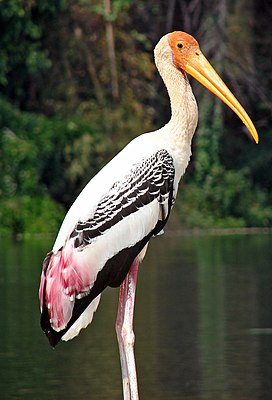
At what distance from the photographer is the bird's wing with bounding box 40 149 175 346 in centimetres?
663

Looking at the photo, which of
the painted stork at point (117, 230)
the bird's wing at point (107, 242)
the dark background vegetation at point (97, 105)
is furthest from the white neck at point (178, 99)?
the dark background vegetation at point (97, 105)

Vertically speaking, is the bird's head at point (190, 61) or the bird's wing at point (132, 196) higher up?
the bird's head at point (190, 61)

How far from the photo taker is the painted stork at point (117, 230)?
664 cm

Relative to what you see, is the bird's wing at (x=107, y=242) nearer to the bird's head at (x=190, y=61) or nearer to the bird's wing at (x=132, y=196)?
the bird's wing at (x=132, y=196)

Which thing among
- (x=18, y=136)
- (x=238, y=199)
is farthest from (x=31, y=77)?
(x=238, y=199)

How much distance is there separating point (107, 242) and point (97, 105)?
1563cm

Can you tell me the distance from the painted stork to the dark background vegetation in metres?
13.4

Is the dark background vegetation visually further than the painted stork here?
Yes

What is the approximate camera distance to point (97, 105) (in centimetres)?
2227

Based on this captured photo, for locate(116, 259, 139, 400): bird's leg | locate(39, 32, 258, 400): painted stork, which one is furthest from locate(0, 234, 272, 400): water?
locate(39, 32, 258, 400): painted stork

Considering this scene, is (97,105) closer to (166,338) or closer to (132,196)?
(166,338)

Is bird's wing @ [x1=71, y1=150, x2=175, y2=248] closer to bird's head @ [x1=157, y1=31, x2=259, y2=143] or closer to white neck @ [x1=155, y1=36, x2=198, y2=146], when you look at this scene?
white neck @ [x1=155, y1=36, x2=198, y2=146]

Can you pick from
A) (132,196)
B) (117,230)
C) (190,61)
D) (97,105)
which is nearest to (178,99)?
(190,61)

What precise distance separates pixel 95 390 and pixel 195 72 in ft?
6.10
